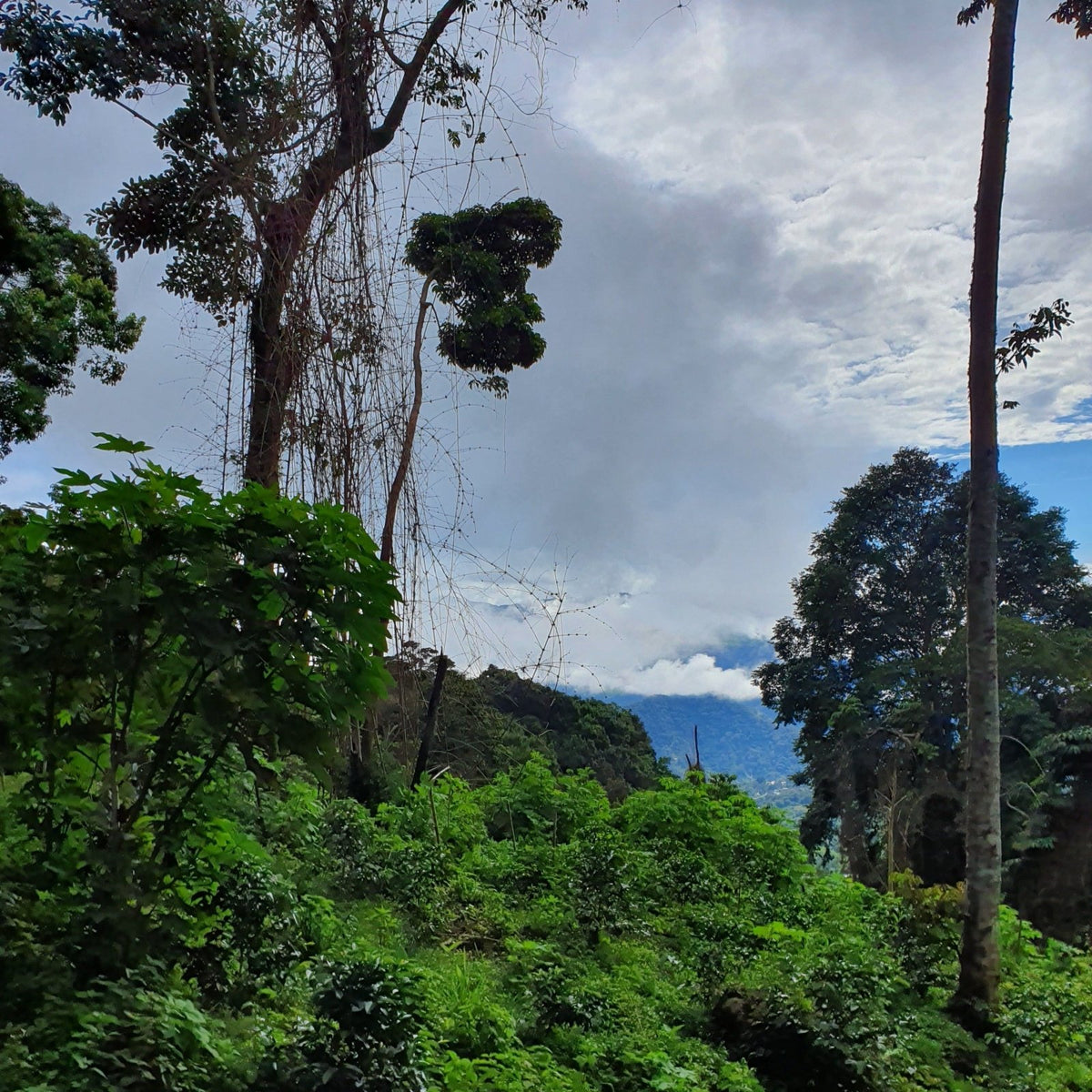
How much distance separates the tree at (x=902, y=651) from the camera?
33.1ft

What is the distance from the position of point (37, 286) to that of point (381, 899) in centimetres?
790

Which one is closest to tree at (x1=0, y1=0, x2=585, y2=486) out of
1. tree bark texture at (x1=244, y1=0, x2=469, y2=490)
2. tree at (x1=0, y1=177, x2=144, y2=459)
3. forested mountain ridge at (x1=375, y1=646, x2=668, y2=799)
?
tree bark texture at (x1=244, y1=0, x2=469, y2=490)

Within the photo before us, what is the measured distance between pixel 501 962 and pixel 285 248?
2.47m

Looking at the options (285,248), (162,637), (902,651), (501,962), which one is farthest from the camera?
(902,651)

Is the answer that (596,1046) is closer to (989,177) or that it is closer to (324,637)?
(324,637)

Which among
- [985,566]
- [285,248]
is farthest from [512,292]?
[285,248]

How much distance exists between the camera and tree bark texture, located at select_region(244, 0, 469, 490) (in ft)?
6.18

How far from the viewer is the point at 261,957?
6.23 feet

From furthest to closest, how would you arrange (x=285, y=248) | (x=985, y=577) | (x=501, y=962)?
(x=985, y=577) < (x=501, y=962) < (x=285, y=248)

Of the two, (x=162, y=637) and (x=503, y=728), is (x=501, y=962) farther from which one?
(x=503, y=728)

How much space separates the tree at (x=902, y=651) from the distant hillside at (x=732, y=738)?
0.54 metres

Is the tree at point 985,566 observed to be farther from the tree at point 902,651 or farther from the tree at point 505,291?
the tree at point 902,651

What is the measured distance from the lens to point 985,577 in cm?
392

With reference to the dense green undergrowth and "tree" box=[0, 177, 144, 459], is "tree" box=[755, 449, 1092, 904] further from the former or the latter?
"tree" box=[0, 177, 144, 459]
